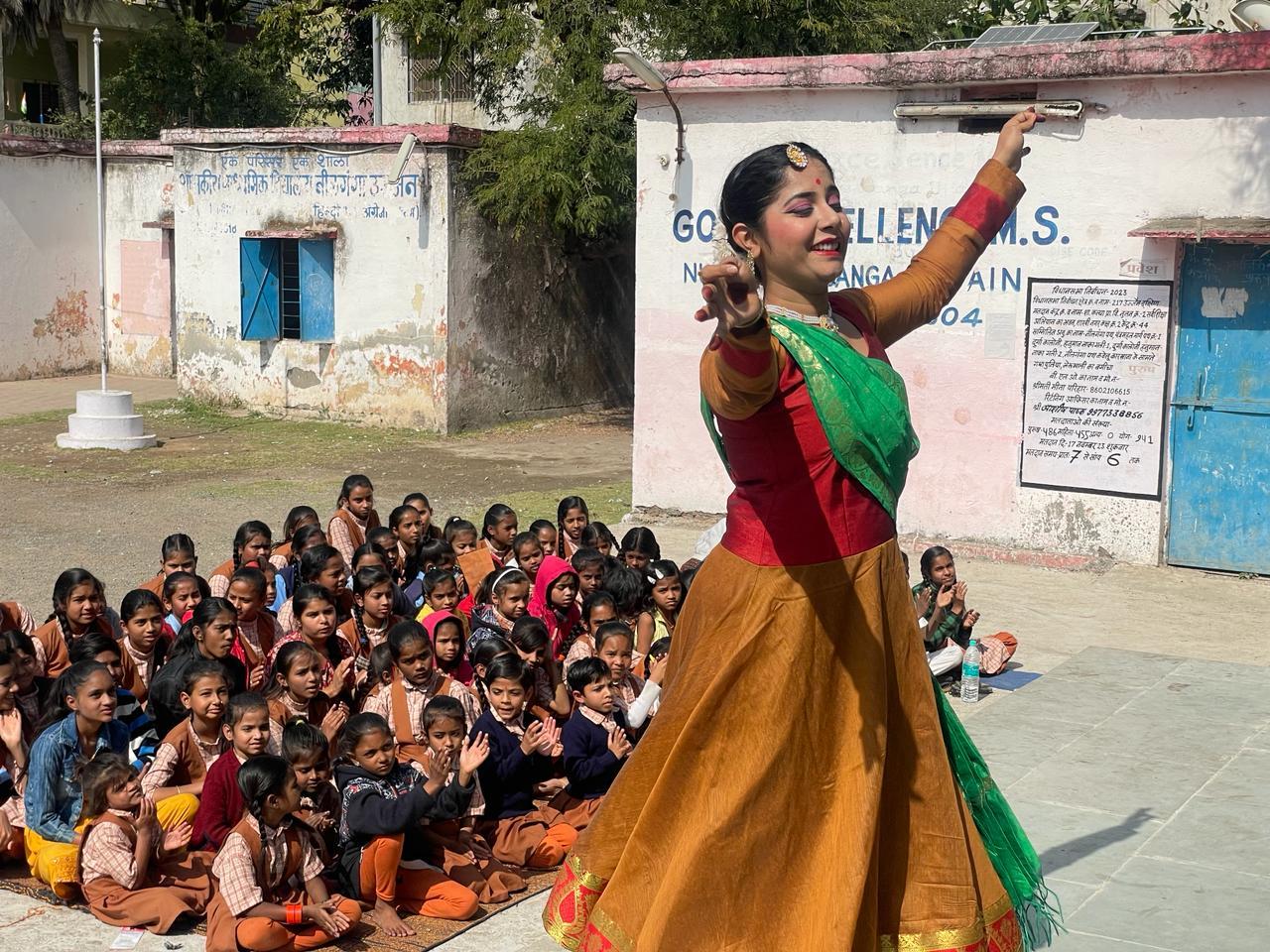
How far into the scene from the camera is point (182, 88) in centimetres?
2323

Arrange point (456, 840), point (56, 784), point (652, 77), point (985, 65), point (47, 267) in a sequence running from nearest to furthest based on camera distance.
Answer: point (56, 784), point (456, 840), point (985, 65), point (652, 77), point (47, 267)

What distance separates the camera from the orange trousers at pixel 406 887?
4.43 metres

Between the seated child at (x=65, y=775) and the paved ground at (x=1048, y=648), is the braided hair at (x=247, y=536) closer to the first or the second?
the paved ground at (x=1048, y=648)

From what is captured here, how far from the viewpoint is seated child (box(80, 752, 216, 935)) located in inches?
171

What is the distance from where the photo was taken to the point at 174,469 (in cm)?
1305

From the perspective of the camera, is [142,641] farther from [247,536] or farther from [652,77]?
[652,77]

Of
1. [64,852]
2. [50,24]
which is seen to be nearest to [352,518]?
[64,852]

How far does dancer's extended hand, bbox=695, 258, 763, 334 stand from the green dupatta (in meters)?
0.37

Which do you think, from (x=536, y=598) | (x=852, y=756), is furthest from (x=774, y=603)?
(x=536, y=598)

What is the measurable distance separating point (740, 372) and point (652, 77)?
755 centimetres

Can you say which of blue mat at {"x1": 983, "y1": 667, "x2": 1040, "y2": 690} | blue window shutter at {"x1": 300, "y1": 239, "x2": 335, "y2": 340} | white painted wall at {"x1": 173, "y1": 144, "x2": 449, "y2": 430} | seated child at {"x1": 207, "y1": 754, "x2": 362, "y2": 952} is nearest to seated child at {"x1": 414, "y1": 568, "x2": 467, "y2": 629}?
seated child at {"x1": 207, "y1": 754, "x2": 362, "y2": 952}

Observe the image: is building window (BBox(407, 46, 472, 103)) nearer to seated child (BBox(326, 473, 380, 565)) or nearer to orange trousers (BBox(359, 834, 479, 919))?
seated child (BBox(326, 473, 380, 565))

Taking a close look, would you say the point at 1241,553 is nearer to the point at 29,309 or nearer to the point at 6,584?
the point at 6,584

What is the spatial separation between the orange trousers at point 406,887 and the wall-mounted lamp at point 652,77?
594 cm
